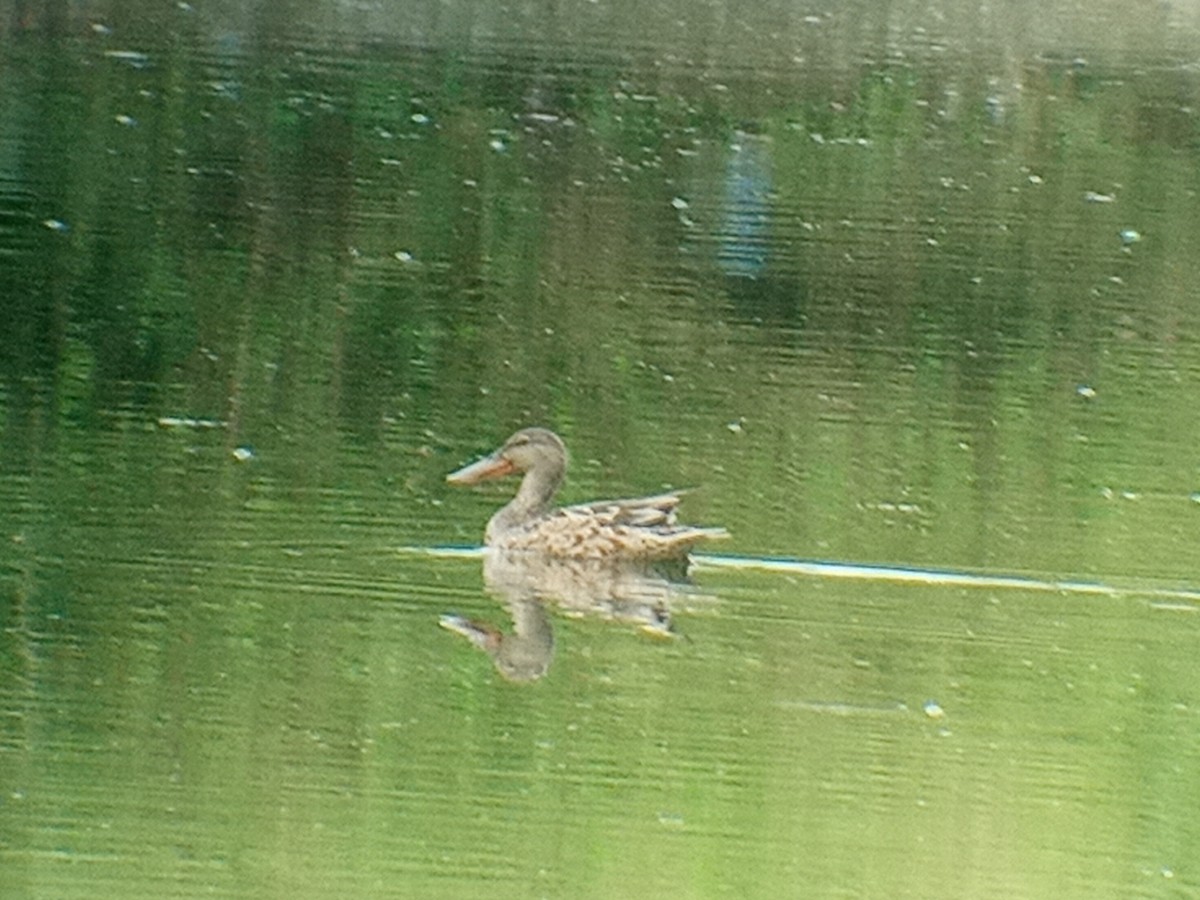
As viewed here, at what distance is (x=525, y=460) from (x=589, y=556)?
452 millimetres

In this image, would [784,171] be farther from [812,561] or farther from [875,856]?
[875,856]

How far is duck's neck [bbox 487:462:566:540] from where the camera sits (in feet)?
23.7

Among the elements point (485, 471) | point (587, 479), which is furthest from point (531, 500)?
point (587, 479)

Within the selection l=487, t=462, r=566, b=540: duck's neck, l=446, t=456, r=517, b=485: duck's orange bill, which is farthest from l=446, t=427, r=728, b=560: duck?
l=446, t=456, r=517, b=485: duck's orange bill

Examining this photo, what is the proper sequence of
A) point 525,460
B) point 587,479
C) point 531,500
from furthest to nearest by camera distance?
1. point 587,479
2. point 525,460
3. point 531,500

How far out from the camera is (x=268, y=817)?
5266 mm

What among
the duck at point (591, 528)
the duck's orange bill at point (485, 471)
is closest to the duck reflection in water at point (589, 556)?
the duck at point (591, 528)

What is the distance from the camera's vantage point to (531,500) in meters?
7.29

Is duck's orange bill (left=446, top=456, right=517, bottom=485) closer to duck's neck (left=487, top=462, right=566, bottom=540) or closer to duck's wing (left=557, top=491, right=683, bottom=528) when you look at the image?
duck's neck (left=487, top=462, right=566, bottom=540)

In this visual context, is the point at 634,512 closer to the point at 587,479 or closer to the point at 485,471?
the point at 485,471

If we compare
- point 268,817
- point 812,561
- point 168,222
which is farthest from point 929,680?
point 168,222

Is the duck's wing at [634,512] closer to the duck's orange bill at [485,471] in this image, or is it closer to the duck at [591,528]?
the duck at [591,528]

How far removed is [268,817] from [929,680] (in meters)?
1.62

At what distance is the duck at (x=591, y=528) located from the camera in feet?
23.0
